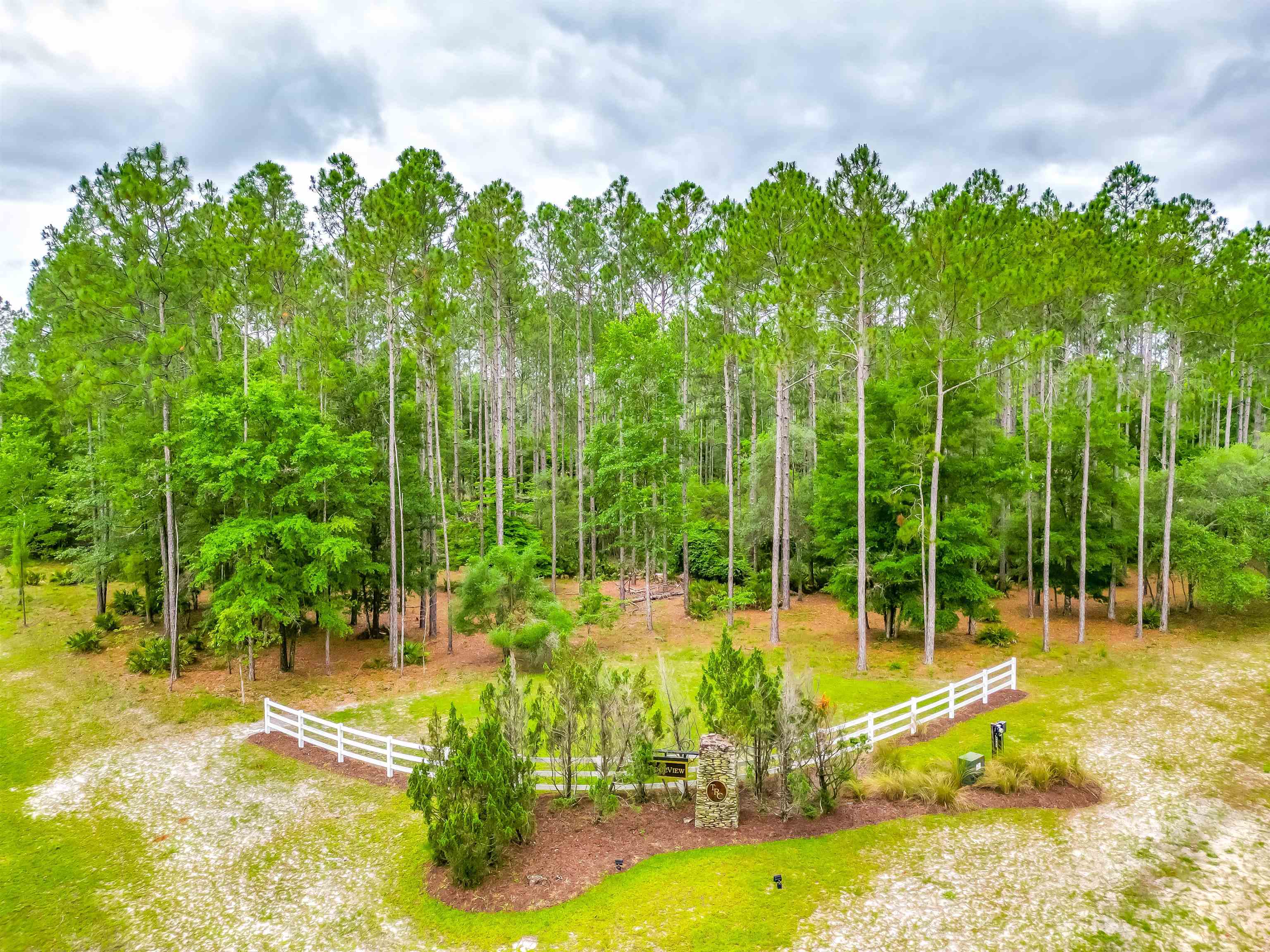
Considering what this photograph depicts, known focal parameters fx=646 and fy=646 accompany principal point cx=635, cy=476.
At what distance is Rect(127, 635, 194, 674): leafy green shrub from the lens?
19.2 m

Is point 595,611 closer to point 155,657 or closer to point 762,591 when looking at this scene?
point 762,591

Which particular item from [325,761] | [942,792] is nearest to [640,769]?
[942,792]

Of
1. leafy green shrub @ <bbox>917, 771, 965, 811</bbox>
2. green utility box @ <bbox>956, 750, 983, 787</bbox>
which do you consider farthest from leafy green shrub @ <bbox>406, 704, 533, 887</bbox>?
green utility box @ <bbox>956, 750, 983, 787</bbox>

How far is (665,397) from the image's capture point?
24.4 metres

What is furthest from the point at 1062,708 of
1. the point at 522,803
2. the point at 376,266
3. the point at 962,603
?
the point at 376,266

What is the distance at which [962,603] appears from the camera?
822 inches

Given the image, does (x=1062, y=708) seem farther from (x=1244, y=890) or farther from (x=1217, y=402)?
(x=1217, y=402)

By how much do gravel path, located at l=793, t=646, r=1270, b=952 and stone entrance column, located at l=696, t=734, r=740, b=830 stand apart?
7.27ft

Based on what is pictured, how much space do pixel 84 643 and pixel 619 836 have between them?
69.7ft

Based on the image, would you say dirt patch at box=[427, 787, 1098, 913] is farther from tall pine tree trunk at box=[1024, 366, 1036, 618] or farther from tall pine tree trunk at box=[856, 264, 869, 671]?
tall pine tree trunk at box=[1024, 366, 1036, 618]

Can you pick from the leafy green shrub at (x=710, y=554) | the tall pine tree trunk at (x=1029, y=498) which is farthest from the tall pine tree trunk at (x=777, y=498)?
the tall pine tree trunk at (x=1029, y=498)

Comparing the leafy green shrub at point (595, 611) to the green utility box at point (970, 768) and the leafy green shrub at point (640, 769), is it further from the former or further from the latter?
the green utility box at point (970, 768)

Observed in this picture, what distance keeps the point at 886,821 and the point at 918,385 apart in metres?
14.0

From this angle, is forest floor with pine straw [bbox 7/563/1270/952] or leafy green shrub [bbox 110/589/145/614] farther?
leafy green shrub [bbox 110/589/145/614]
